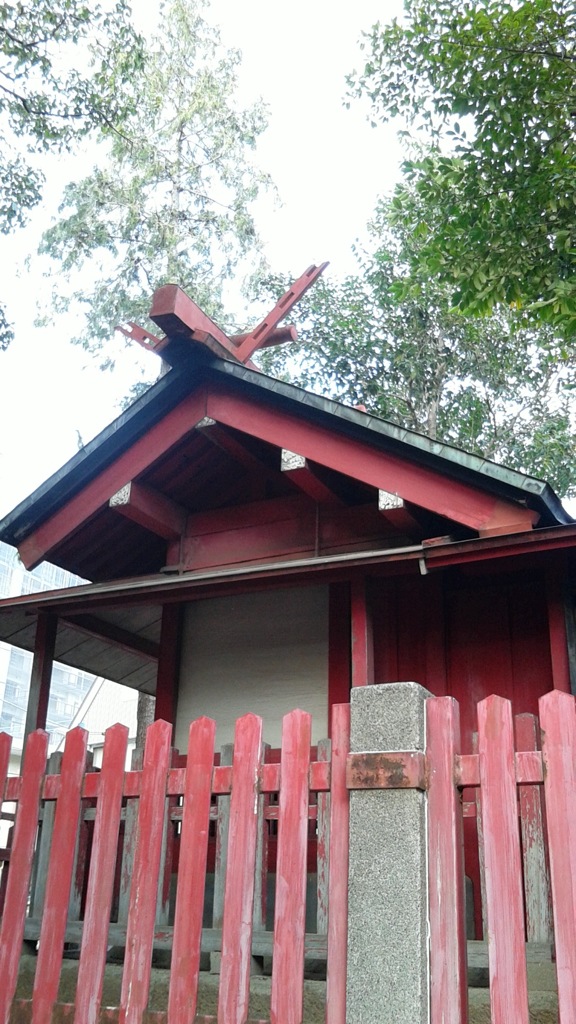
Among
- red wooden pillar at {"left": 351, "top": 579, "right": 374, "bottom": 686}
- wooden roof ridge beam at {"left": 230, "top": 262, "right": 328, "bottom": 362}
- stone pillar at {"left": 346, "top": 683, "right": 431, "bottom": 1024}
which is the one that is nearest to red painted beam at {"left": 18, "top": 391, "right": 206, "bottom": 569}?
wooden roof ridge beam at {"left": 230, "top": 262, "right": 328, "bottom": 362}

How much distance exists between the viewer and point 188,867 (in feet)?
12.6

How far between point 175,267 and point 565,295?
19.7m

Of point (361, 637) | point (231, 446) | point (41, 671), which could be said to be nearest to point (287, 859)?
point (361, 637)

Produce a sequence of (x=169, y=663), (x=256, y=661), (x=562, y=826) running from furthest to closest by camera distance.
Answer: (x=169, y=663) → (x=256, y=661) → (x=562, y=826)

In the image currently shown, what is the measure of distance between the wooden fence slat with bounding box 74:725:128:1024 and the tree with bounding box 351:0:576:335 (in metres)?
5.85

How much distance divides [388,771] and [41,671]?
15.0 ft

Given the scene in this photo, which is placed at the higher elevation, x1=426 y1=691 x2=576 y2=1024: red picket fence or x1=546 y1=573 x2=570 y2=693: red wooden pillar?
x1=546 y1=573 x2=570 y2=693: red wooden pillar

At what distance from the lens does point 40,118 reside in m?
14.6

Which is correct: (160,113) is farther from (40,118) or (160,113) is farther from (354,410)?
(354,410)

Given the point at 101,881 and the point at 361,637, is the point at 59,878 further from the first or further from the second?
the point at 361,637

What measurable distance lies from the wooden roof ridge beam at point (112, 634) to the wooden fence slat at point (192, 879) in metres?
3.92

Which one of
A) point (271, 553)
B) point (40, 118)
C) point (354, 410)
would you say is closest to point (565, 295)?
point (354, 410)

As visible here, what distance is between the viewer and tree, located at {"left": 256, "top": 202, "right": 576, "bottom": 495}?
67.4 feet

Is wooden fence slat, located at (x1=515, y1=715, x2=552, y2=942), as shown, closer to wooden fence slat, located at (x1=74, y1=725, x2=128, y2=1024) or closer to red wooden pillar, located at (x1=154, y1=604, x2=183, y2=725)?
wooden fence slat, located at (x1=74, y1=725, x2=128, y2=1024)
